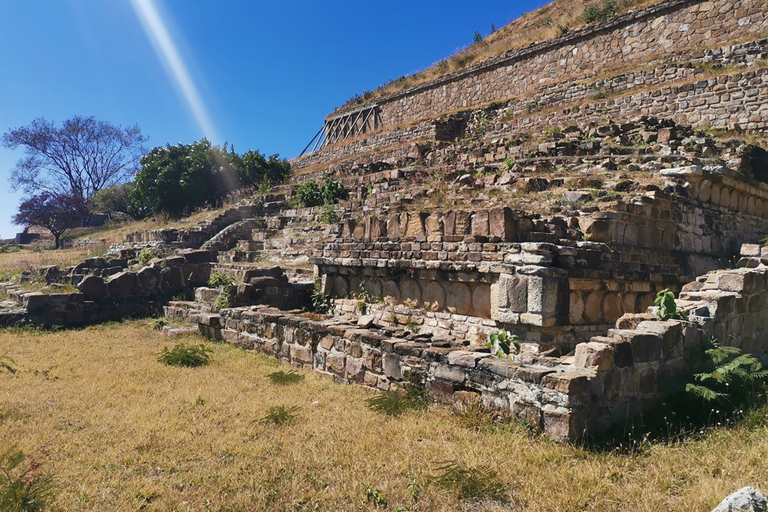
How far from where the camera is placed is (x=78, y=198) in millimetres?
41094

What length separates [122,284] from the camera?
12.6m

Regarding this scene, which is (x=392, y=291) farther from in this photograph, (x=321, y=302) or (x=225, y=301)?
(x=225, y=301)

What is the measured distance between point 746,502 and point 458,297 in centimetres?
488

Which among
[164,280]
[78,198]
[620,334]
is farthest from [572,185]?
[78,198]

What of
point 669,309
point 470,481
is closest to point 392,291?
point 669,309

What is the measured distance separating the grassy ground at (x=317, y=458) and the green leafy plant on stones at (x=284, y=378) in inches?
15.3

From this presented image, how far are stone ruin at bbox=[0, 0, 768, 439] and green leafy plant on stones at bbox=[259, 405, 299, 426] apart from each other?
1229mm

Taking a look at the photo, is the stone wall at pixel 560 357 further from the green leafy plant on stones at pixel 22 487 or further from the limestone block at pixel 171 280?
the limestone block at pixel 171 280

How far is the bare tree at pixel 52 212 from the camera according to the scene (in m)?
37.9

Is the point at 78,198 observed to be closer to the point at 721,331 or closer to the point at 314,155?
the point at 314,155

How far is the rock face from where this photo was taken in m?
2.53

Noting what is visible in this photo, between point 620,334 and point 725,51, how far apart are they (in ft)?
53.9

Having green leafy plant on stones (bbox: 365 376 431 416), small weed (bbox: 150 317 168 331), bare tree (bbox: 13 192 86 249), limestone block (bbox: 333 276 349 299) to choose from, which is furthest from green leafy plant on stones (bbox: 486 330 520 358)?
bare tree (bbox: 13 192 86 249)

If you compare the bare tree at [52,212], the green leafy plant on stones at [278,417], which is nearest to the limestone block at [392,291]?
the green leafy plant on stones at [278,417]
